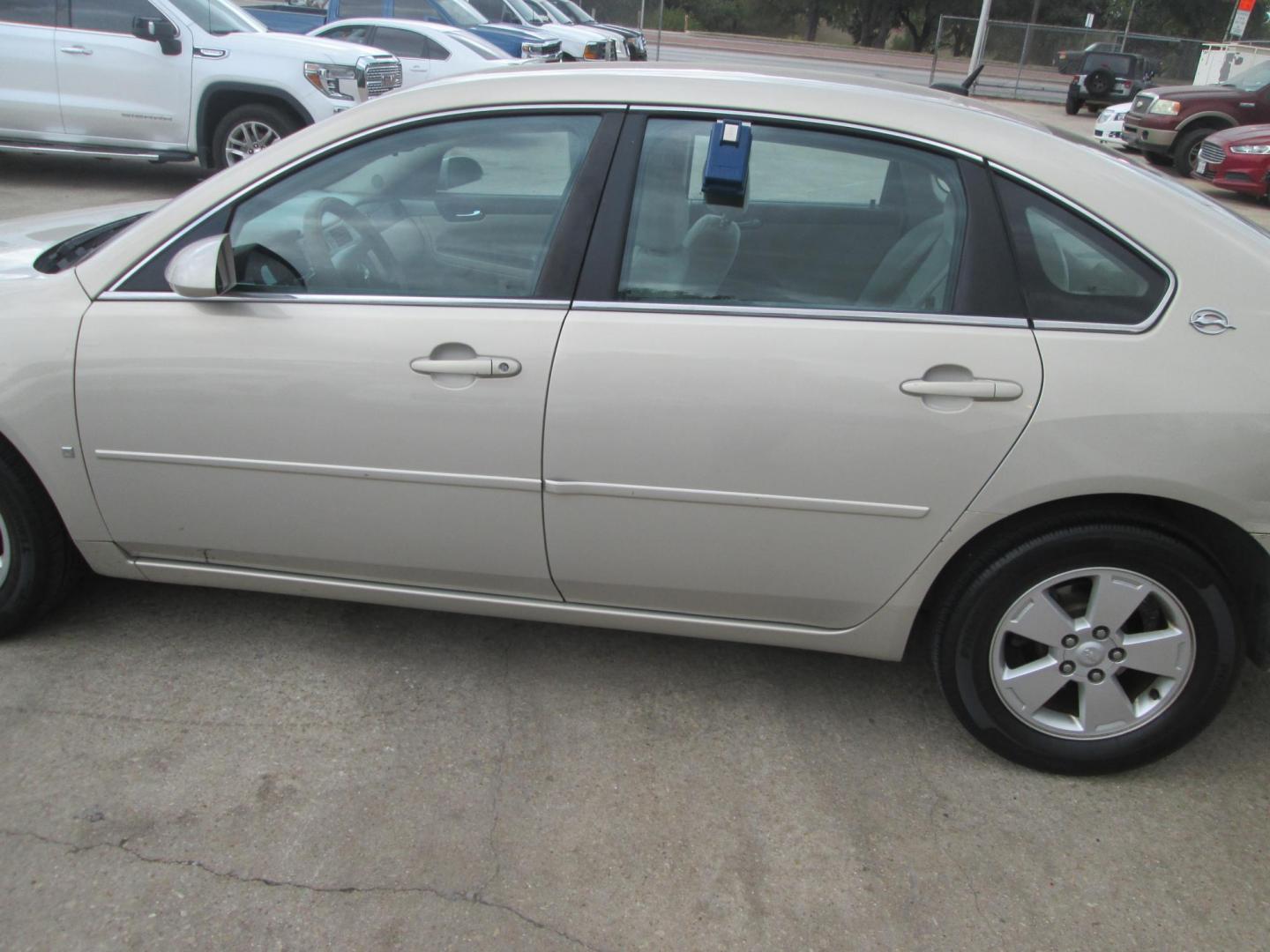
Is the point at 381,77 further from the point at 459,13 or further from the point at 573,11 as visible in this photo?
the point at 573,11

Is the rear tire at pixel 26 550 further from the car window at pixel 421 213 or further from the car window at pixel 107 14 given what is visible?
the car window at pixel 107 14

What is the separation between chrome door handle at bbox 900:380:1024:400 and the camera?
2.43 meters

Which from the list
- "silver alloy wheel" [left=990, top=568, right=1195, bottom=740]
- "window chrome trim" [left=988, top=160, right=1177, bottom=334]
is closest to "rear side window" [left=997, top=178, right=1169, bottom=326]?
"window chrome trim" [left=988, top=160, right=1177, bottom=334]

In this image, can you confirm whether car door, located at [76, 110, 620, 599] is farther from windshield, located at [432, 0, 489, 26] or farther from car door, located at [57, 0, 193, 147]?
windshield, located at [432, 0, 489, 26]

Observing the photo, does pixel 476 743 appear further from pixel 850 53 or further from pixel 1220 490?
pixel 850 53

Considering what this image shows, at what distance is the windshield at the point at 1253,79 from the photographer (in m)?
15.1

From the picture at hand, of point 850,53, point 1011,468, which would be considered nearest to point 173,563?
point 1011,468

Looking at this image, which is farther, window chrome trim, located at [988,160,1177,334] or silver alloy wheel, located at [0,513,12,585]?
silver alloy wheel, located at [0,513,12,585]

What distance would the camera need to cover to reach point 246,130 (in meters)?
9.04

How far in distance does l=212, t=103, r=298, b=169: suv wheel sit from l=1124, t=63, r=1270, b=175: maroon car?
12.1 m

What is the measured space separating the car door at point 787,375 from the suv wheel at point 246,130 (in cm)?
743

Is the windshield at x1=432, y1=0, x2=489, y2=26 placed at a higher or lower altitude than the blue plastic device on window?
lower

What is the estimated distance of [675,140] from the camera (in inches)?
105

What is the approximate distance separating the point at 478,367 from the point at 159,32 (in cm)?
792
